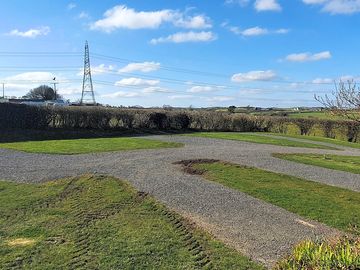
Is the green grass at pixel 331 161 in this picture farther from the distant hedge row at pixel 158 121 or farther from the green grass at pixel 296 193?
the distant hedge row at pixel 158 121

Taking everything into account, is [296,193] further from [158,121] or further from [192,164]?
[158,121]

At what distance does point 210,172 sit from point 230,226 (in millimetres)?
4943

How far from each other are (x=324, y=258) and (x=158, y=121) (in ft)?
95.7

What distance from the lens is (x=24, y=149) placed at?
647 inches

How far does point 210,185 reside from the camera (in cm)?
986

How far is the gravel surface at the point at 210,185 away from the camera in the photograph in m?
6.21

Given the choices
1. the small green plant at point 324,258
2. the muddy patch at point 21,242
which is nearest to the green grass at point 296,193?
the small green plant at point 324,258

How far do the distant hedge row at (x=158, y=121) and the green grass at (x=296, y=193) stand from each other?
55.6ft

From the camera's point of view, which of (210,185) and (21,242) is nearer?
(21,242)

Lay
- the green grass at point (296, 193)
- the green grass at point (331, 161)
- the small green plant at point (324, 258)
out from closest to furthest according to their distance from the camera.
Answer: the small green plant at point (324, 258) → the green grass at point (296, 193) → the green grass at point (331, 161)

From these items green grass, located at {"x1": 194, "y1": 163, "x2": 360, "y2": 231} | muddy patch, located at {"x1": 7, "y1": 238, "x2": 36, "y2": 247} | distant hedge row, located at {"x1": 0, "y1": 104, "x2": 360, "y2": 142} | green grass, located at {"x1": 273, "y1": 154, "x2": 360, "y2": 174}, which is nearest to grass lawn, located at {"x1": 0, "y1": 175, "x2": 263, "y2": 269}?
muddy patch, located at {"x1": 7, "y1": 238, "x2": 36, "y2": 247}

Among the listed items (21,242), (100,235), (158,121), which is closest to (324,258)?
(100,235)

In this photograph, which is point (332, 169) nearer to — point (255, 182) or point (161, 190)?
point (255, 182)

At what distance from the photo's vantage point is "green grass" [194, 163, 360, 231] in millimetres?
7516
